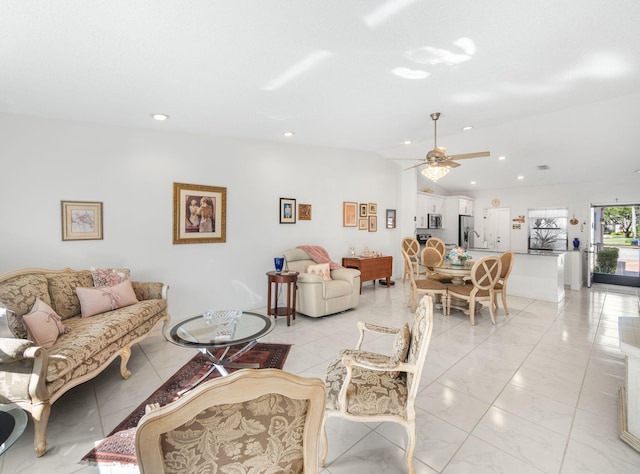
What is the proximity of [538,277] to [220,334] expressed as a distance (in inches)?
222

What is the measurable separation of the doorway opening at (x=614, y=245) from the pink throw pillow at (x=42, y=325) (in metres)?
9.60

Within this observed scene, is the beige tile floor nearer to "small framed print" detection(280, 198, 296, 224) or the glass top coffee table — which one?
the glass top coffee table

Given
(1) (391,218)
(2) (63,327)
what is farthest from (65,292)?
(1) (391,218)

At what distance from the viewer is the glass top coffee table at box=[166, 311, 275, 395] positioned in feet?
7.68

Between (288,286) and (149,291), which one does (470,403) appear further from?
(149,291)

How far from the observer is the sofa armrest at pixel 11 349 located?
1.83 metres

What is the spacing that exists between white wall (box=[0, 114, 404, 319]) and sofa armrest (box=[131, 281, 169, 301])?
39cm

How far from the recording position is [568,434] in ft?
6.47

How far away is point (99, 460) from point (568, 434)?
295 centimetres

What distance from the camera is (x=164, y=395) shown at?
7.98 feet

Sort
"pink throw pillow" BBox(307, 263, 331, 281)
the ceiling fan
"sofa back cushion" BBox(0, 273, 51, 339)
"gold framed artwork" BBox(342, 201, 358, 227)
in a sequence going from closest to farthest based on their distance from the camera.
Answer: "sofa back cushion" BBox(0, 273, 51, 339), the ceiling fan, "pink throw pillow" BBox(307, 263, 331, 281), "gold framed artwork" BBox(342, 201, 358, 227)

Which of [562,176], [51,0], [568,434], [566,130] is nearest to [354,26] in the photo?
[51,0]

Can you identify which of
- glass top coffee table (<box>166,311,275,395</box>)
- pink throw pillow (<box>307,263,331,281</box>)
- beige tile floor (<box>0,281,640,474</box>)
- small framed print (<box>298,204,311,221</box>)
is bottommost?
beige tile floor (<box>0,281,640,474</box>)

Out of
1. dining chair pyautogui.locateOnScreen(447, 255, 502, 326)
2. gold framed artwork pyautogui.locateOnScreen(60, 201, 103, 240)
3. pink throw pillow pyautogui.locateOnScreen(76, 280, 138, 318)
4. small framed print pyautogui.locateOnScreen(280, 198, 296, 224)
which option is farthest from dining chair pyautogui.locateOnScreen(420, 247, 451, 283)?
gold framed artwork pyautogui.locateOnScreen(60, 201, 103, 240)
